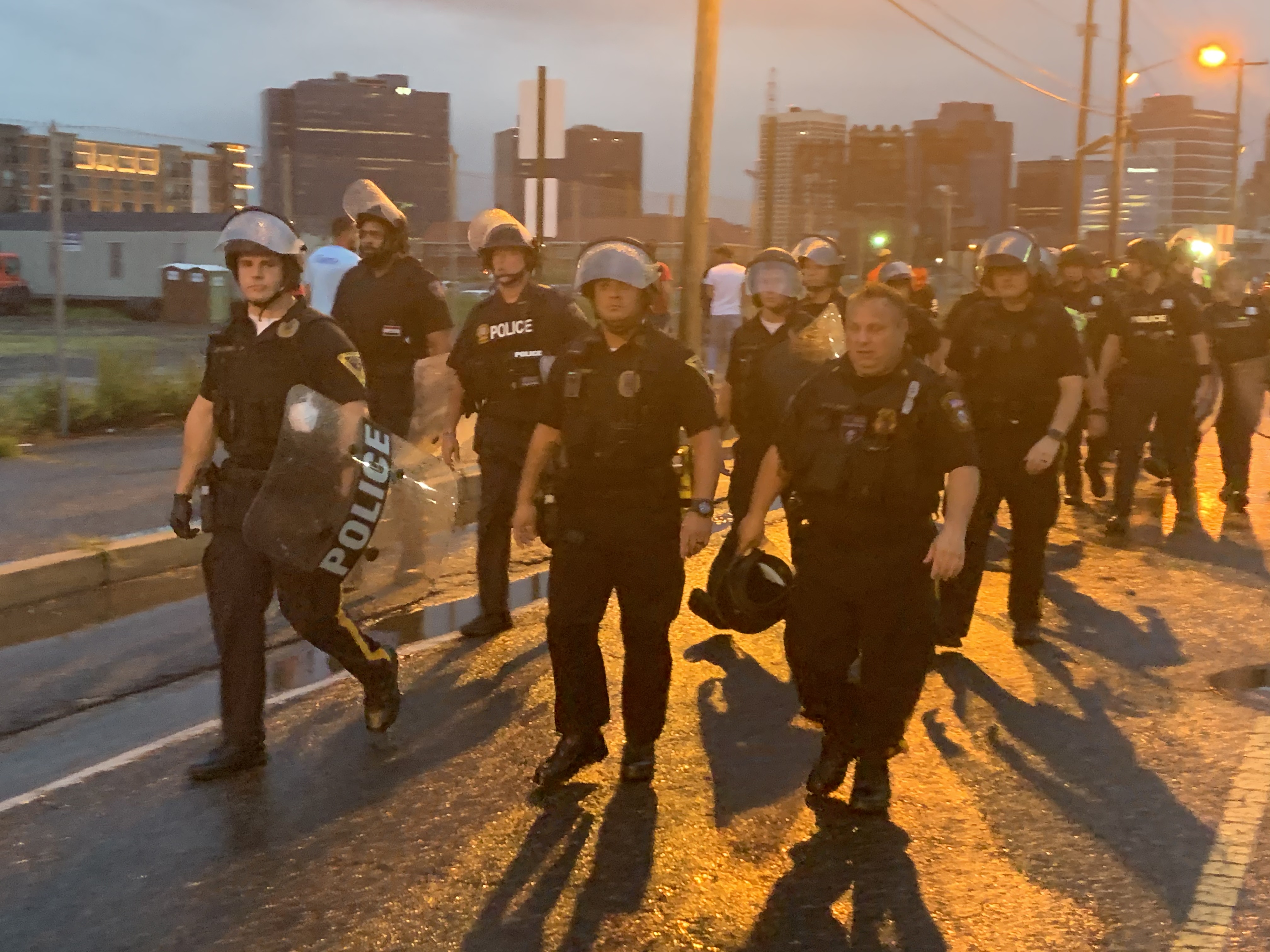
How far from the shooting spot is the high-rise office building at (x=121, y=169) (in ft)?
42.5

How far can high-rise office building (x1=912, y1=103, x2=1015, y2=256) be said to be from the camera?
2734 inches

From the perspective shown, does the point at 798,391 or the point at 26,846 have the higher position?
the point at 798,391

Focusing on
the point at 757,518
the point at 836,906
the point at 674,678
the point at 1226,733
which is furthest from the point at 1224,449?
the point at 836,906

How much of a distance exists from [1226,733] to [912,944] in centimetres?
253

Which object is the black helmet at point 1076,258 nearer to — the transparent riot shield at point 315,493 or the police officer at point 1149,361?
the police officer at point 1149,361

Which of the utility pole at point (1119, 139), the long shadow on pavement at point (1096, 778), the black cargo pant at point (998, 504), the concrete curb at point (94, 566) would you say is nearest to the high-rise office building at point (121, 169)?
the concrete curb at point (94, 566)

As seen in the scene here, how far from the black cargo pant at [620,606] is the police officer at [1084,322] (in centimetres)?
655

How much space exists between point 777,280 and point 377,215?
7.07 ft

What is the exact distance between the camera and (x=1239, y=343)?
34.9ft

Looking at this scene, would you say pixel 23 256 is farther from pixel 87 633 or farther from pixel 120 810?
pixel 120 810

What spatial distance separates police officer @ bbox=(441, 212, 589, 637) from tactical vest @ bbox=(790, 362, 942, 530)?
6.98 ft

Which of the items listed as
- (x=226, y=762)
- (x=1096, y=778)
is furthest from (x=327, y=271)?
(x=1096, y=778)

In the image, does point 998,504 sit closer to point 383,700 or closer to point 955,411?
point 955,411

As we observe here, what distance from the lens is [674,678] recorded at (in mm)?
6191
